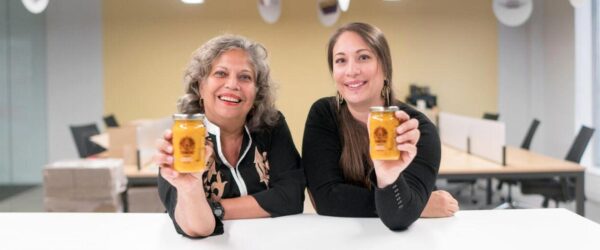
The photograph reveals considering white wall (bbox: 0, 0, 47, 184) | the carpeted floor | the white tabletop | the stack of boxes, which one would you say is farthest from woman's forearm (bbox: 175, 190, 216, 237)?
the carpeted floor

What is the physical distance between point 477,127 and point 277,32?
359 centimetres

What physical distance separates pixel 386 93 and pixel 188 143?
690 mm

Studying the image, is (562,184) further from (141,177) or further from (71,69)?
(71,69)

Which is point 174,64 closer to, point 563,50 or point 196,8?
point 196,8

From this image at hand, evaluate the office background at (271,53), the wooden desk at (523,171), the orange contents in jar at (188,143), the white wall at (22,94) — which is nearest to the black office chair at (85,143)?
the white wall at (22,94)

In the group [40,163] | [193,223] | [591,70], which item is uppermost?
[591,70]

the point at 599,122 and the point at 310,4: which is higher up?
the point at 310,4

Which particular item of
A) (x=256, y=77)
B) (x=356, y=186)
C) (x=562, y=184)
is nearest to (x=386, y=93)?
(x=356, y=186)

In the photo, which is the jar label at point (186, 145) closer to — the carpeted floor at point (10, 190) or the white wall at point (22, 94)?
the white wall at point (22, 94)

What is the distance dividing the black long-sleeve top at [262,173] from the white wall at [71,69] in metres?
6.27

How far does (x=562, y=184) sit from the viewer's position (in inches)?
166

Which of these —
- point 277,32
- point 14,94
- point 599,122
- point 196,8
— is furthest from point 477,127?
point 14,94

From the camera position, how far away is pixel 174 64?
7.53 metres

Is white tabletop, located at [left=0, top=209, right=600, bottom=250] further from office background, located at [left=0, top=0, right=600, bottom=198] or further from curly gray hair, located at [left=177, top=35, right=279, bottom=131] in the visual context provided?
office background, located at [left=0, top=0, right=600, bottom=198]
